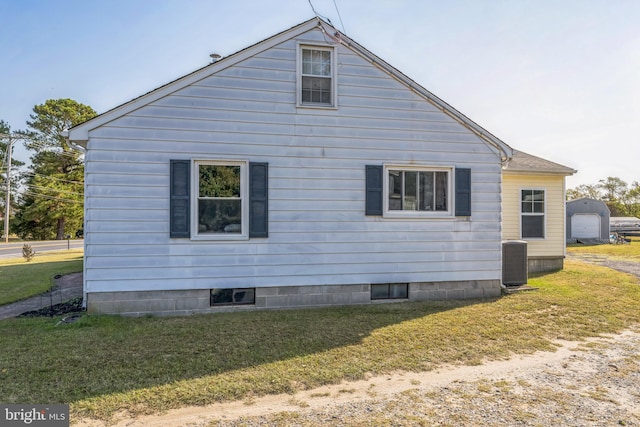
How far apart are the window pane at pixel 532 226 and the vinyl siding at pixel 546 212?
157mm

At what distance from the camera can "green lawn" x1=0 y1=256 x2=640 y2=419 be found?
3385mm

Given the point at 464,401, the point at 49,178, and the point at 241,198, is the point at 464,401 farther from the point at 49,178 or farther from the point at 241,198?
the point at 49,178

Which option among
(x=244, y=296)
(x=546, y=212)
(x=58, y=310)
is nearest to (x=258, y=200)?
(x=244, y=296)

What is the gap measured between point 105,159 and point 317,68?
4.27 metres

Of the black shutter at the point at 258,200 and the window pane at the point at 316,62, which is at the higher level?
the window pane at the point at 316,62

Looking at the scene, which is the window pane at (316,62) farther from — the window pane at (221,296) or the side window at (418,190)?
the window pane at (221,296)

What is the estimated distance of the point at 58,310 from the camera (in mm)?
6469

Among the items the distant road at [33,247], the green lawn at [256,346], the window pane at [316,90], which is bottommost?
the distant road at [33,247]

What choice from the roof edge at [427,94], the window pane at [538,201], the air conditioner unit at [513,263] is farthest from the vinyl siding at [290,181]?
the window pane at [538,201]

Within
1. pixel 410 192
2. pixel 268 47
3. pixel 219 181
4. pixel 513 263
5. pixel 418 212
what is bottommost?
pixel 513 263

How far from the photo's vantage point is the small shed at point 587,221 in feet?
77.6

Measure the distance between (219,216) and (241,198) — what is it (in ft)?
1.73

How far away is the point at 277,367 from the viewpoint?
391cm

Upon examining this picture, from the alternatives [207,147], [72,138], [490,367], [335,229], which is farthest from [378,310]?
[72,138]
